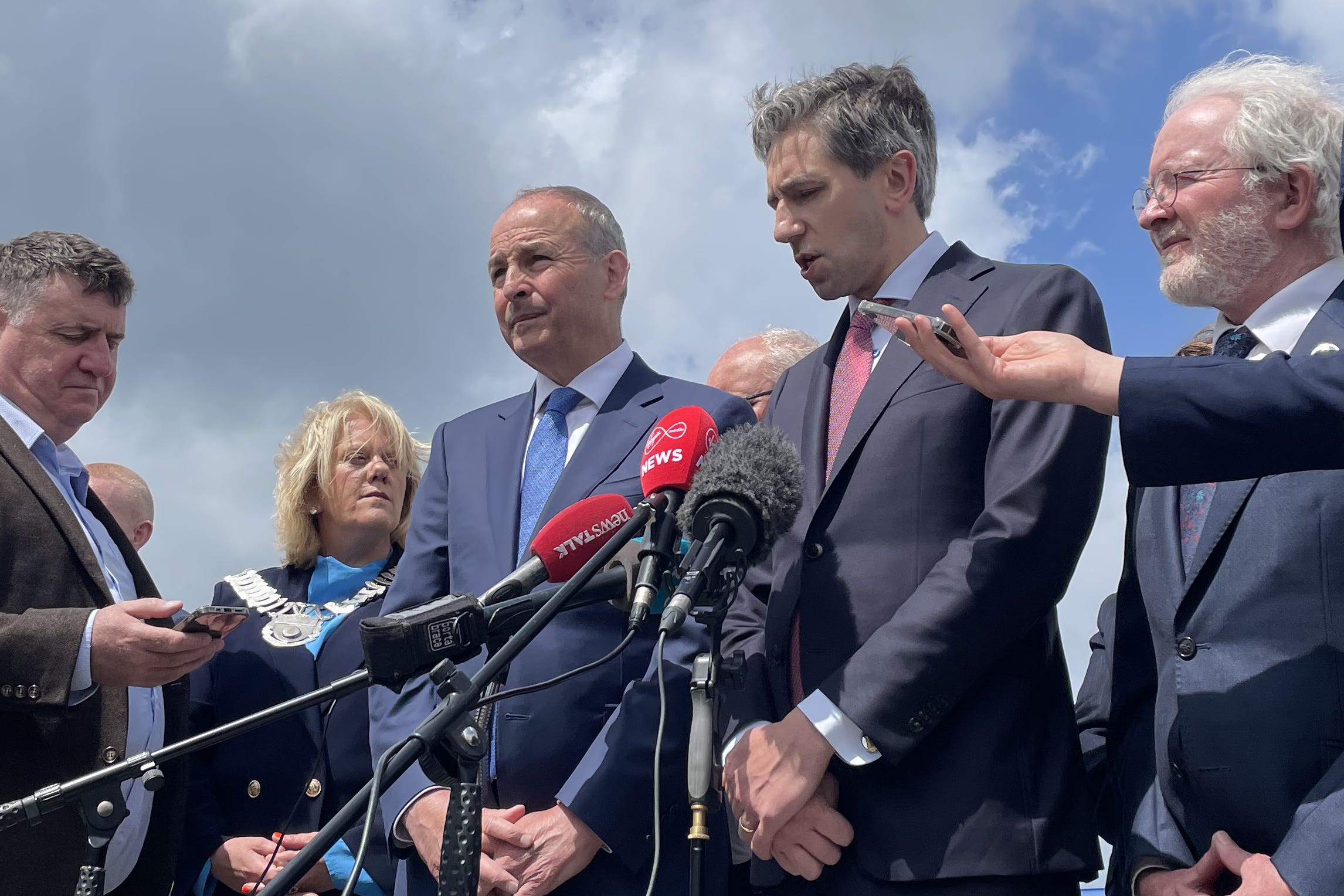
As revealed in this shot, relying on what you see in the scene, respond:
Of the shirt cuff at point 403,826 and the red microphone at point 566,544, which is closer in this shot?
the red microphone at point 566,544

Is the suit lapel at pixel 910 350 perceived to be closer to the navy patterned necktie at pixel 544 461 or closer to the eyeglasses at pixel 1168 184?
the eyeglasses at pixel 1168 184

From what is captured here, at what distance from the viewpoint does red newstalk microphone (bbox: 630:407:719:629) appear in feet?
7.44

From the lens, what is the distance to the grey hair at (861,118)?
3.42 meters

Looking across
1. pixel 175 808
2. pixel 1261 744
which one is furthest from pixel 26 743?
pixel 1261 744

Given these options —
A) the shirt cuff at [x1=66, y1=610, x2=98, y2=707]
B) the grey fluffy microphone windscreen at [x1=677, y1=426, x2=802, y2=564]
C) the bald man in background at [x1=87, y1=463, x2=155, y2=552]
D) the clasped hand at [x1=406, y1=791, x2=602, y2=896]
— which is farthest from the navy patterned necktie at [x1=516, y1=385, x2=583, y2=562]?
the bald man in background at [x1=87, y1=463, x2=155, y2=552]

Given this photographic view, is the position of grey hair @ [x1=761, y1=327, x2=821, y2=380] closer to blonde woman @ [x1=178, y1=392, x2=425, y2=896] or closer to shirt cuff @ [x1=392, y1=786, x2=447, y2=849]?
blonde woman @ [x1=178, y1=392, x2=425, y2=896]

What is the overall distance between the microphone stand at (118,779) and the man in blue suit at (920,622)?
1.06 m

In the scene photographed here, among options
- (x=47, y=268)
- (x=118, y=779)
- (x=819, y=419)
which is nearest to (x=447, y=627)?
(x=118, y=779)

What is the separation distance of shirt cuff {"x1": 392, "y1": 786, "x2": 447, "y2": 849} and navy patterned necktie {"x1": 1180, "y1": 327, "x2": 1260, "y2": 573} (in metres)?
1.84

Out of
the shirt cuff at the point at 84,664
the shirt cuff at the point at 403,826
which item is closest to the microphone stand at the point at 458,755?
→ the shirt cuff at the point at 403,826

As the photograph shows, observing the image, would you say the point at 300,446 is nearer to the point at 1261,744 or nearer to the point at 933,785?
the point at 933,785

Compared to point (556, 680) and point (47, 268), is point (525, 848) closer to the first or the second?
point (556, 680)

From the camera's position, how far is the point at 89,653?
141 inches

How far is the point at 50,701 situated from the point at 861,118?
276 cm
